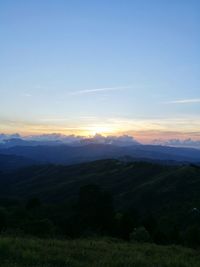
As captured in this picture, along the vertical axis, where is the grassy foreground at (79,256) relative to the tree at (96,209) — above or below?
above

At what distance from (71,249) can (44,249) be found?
3.85 ft

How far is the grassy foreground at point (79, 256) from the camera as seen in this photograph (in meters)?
13.1

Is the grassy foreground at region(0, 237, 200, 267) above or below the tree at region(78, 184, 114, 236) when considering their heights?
above

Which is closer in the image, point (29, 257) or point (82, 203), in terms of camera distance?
point (29, 257)

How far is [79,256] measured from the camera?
14.7m

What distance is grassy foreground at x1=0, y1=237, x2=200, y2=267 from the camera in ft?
43.0

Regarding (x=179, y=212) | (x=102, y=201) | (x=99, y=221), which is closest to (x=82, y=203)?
(x=102, y=201)

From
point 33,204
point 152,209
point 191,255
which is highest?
point 191,255

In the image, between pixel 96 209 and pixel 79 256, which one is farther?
pixel 96 209

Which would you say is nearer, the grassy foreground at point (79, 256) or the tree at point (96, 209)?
the grassy foreground at point (79, 256)

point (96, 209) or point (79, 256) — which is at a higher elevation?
point (79, 256)

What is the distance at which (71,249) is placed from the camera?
1587 cm

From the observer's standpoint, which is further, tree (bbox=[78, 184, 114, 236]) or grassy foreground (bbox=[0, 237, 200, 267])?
tree (bbox=[78, 184, 114, 236])

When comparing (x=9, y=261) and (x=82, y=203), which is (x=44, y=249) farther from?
(x=82, y=203)
